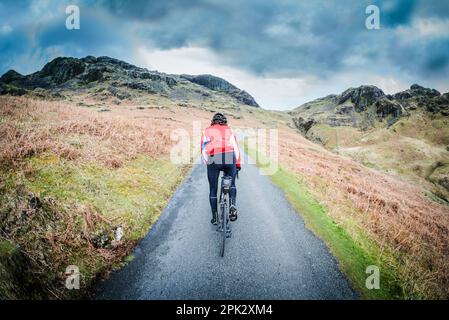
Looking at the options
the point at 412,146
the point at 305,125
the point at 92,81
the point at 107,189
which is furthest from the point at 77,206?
the point at 92,81

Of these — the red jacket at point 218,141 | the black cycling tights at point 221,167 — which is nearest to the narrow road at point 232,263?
the black cycling tights at point 221,167

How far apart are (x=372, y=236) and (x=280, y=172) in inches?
286

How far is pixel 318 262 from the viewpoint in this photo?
5328 mm

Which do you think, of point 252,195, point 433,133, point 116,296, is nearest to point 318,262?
point 116,296

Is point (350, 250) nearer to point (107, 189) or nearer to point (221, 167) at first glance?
point (221, 167)

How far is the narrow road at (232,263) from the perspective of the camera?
4320 mm

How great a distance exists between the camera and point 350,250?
6.06 meters

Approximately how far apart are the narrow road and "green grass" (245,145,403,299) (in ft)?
0.84

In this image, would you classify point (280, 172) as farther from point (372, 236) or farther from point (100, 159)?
point (100, 159)

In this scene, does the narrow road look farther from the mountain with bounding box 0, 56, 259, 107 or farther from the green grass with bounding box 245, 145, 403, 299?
the mountain with bounding box 0, 56, 259, 107

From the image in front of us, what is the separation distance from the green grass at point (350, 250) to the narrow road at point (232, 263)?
257mm

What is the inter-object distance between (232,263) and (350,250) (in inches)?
124

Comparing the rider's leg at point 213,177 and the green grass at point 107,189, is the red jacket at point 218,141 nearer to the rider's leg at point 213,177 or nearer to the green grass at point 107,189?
the rider's leg at point 213,177

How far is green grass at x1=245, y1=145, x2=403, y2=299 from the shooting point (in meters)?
4.68
